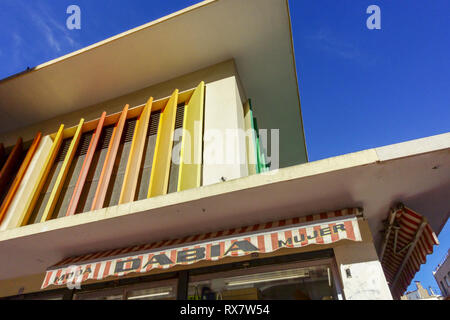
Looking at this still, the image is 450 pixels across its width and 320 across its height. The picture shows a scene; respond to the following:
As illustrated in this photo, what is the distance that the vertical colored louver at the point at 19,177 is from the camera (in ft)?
23.6

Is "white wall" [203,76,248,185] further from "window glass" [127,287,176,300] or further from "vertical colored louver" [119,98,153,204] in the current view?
"window glass" [127,287,176,300]

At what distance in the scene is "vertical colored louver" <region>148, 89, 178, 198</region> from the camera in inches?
248

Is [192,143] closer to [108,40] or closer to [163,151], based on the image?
[163,151]

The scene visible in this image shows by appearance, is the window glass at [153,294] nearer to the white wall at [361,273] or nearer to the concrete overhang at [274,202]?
the concrete overhang at [274,202]

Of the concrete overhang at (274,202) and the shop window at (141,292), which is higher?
the concrete overhang at (274,202)

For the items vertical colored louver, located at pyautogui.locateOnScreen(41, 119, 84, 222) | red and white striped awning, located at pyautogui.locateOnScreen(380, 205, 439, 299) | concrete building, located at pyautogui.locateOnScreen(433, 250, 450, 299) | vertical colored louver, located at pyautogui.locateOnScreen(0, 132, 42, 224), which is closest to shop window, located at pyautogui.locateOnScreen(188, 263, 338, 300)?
red and white striped awning, located at pyautogui.locateOnScreen(380, 205, 439, 299)

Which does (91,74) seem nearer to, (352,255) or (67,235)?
(67,235)

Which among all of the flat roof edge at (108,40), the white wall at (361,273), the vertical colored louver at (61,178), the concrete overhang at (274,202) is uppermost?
the flat roof edge at (108,40)

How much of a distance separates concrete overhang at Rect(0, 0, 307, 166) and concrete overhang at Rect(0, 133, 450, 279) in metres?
4.92

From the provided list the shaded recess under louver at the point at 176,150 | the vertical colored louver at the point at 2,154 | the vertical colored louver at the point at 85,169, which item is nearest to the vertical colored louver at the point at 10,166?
the vertical colored louver at the point at 2,154

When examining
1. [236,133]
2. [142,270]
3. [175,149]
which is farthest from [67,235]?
[236,133]

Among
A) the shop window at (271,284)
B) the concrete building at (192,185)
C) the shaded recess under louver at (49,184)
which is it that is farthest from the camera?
the shaded recess under louver at (49,184)

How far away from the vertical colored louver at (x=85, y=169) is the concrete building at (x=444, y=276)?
130ft
